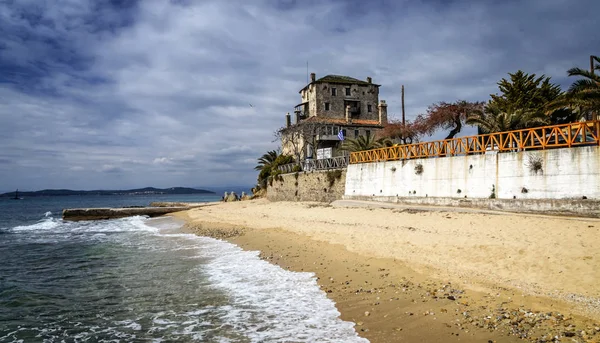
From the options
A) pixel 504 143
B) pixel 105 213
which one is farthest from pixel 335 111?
pixel 504 143

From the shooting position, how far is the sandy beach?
6.23 metres

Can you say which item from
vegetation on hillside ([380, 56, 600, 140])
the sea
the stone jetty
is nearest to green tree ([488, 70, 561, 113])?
vegetation on hillside ([380, 56, 600, 140])

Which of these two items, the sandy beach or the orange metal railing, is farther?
the orange metal railing

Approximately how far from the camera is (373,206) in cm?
2320

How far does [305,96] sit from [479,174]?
4367 cm

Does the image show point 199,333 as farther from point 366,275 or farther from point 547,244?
point 547,244

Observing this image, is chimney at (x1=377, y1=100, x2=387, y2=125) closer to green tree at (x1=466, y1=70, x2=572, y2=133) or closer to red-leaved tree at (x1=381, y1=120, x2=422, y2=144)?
red-leaved tree at (x1=381, y1=120, x2=422, y2=144)

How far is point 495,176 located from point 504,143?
1.84 m

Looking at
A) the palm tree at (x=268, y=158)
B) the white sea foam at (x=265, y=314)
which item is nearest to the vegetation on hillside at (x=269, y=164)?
the palm tree at (x=268, y=158)

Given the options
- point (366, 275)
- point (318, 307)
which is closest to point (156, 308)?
point (318, 307)

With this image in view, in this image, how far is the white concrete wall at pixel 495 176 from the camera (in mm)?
14891

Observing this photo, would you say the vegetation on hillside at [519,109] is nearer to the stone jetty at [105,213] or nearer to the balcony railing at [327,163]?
the balcony railing at [327,163]

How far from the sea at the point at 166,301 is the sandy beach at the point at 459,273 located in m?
0.84

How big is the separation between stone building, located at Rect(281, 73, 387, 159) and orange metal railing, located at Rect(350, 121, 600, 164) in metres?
21.6
